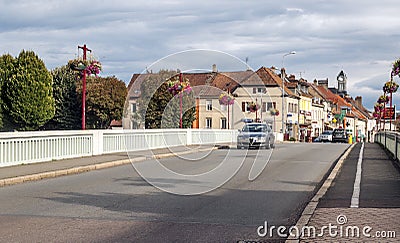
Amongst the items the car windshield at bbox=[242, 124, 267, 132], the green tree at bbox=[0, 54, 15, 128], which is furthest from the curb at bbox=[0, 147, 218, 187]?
the green tree at bbox=[0, 54, 15, 128]

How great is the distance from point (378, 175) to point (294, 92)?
2859 inches

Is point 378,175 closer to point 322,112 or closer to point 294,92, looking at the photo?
point 294,92

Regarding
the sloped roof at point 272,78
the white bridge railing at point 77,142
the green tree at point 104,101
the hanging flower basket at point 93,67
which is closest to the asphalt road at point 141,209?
the white bridge railing at point 77,142

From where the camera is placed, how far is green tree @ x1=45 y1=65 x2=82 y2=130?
52.5 metres

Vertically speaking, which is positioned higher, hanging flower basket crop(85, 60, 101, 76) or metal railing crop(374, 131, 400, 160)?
hanging flower basket crop(85, 60, 101, 76)

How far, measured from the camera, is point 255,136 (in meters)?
31.3

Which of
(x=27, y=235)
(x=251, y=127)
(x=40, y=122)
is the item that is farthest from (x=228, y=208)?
(x=40, y=122)

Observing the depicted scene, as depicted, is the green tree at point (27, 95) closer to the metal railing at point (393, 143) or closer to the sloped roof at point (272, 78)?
the metal railing at point (393, 143)

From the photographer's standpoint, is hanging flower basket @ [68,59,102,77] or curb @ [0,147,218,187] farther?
hanging flower basket @ [68,59,102,77]

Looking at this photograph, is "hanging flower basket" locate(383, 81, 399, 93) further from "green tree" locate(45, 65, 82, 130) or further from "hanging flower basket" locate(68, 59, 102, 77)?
"hanging flower basket" locate(68, 59, 102, 77)

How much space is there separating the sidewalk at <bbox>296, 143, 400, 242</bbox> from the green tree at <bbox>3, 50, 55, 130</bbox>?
30.7 meters

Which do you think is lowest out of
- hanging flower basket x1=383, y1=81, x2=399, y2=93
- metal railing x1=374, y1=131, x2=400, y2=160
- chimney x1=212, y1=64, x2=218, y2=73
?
metal railing x1=374, y1=131, x2=400, y2=160

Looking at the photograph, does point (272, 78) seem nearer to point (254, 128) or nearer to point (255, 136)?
point (254, 128)

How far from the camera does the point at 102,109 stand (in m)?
56.7
